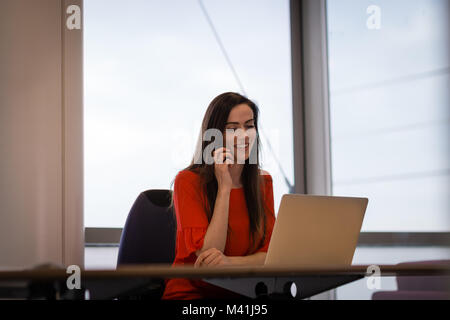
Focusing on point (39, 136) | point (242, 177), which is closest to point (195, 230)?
point (242, 177)

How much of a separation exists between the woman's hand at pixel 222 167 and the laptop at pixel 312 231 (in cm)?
59

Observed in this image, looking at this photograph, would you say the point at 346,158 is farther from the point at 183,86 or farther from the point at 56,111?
the point at 56,111

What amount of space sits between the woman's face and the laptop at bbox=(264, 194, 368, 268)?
Result: 2.27 ft

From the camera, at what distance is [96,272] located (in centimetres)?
86

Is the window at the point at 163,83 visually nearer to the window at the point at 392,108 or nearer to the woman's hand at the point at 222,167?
the window at the point at 392,108

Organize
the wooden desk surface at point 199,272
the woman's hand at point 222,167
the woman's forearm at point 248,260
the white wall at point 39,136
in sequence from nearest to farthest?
1. the wooden desk surface at point 199,272
2. the woman's forearm at point 248,260
3. the woman's hand at point 222,167
4. the white wall at point 39,136

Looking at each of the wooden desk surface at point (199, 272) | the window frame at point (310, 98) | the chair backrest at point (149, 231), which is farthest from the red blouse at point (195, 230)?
the window frame at point (310, 98)

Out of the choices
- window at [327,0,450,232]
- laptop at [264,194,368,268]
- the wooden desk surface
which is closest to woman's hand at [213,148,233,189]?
laptop at [264,194,368,268]

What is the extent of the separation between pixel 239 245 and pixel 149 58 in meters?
1.53

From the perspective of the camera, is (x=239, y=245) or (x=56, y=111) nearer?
(x=239, y=245)

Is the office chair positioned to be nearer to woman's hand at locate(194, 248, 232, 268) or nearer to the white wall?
woman's hand at locate(194, 248, 232, 268)

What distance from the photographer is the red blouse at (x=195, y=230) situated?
1.65 metres
